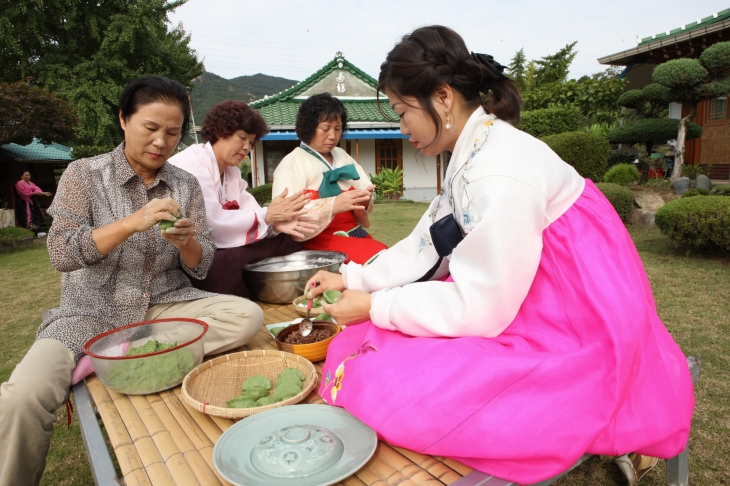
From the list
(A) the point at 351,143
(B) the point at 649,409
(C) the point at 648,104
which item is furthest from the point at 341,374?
(A) the point at 351,143

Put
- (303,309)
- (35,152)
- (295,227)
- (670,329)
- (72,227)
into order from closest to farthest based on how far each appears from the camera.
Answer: (72,227) → (303,309) → (295,227) → (670,329) → (35,152)

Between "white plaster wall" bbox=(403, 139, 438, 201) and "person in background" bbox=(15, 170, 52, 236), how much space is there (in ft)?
37.6

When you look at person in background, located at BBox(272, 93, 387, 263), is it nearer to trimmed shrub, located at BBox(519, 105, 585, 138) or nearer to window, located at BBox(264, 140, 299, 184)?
trimmed shrub, located at BBox(519, 105, 585, 138)

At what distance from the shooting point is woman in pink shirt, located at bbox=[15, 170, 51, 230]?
13195mm

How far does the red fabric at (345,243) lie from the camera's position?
13.6 ft

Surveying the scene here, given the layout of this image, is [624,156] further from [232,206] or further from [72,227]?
[72,227]

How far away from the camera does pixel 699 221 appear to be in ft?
19.7

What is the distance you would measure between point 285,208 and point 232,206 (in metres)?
0.42

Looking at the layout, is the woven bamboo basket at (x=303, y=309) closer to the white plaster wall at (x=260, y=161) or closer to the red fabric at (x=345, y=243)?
the red fabric at (x=345, y=243)

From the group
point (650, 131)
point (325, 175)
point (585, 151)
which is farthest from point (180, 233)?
point (650, 131)

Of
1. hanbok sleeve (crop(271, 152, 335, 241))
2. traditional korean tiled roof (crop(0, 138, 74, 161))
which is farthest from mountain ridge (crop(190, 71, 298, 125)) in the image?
hanbok sleeve (crop(271, 152, 335, 241))

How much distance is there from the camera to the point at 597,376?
147 cm

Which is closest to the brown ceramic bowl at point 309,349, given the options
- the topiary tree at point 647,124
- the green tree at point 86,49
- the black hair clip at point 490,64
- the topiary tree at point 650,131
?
the black hair clip at point 490,64

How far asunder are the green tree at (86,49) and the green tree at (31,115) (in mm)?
6428
